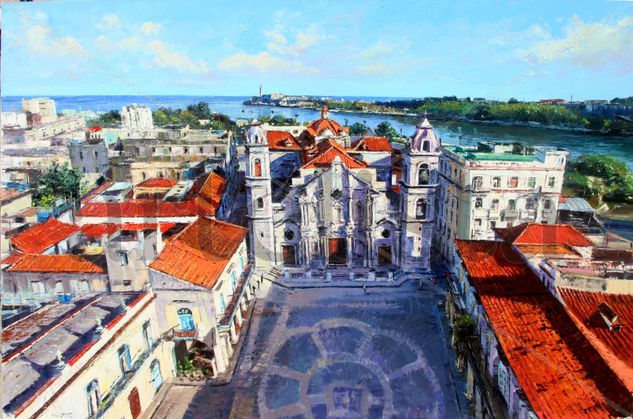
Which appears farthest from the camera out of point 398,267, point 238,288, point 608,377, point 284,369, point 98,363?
point 398,267

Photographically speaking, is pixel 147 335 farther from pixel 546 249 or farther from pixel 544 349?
pixel 546 249

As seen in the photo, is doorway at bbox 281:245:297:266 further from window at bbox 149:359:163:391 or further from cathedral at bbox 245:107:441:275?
window at bbox 149:359:163:391

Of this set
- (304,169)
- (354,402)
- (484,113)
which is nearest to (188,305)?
(354,402)

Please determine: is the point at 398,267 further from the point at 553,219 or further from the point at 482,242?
the point at 553,219

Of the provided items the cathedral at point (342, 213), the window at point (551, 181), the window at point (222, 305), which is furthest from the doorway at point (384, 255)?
the window at point (222, 305)

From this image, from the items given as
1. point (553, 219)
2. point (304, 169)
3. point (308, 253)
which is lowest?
point (308, 253)

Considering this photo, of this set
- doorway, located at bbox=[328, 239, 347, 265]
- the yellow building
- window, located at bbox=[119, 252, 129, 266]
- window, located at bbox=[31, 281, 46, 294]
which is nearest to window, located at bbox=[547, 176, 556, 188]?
doorway, located at bbox=[328, 239, 347, 265]
